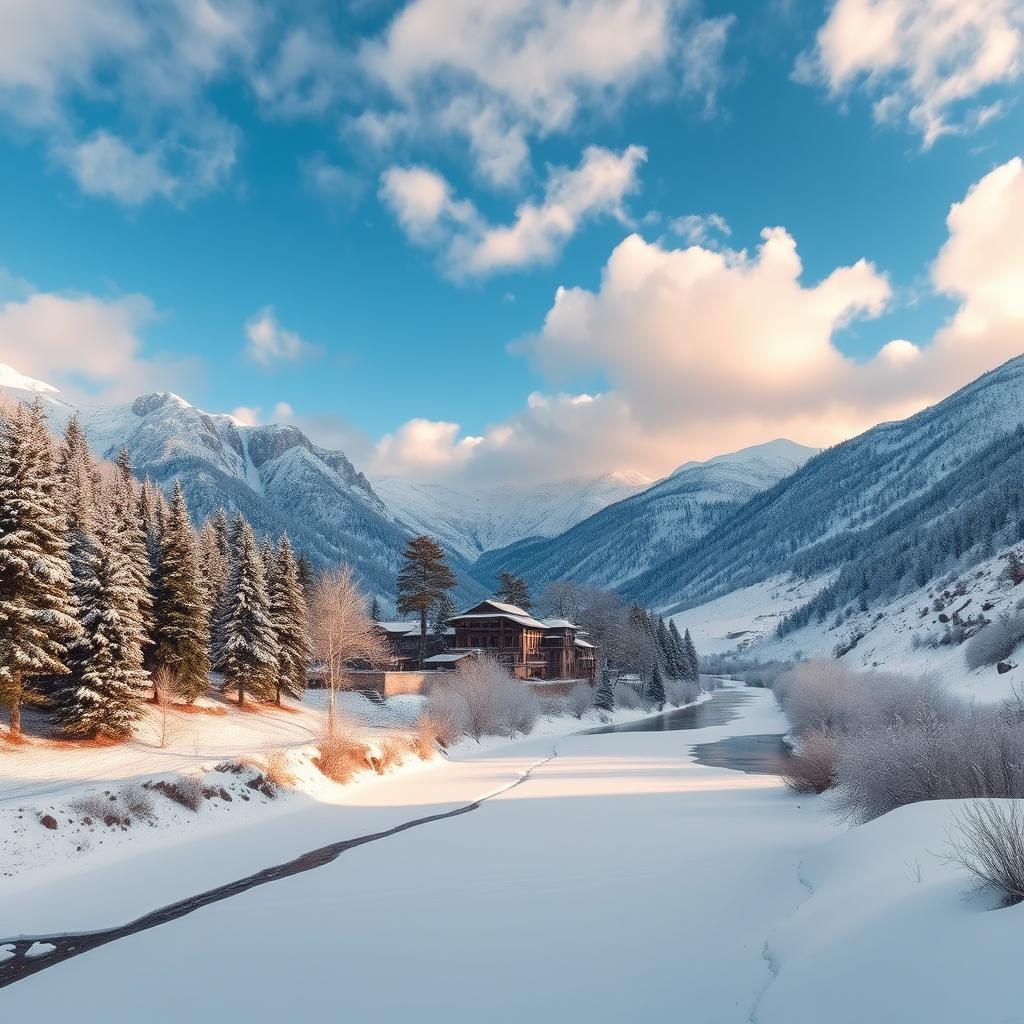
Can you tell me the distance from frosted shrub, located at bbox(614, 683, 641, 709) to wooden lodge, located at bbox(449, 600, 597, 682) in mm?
5904

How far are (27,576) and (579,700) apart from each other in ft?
176

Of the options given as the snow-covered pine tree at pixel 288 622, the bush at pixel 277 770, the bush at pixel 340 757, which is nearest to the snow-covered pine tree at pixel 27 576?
the bush at pixel 277 770

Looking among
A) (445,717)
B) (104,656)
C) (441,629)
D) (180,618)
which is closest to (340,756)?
(104,656)

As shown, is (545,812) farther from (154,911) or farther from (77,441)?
(77,441)

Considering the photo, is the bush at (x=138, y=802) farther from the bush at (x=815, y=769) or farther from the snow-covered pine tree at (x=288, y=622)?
the snow-covered pine tree at (x=288, y=622)

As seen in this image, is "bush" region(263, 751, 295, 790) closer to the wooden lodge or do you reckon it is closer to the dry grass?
the dry grass

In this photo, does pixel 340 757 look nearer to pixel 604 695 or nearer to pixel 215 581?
pixel 215 581

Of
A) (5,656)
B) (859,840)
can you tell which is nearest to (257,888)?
(859,840)

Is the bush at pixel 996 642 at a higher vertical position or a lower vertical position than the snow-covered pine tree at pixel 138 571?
lower

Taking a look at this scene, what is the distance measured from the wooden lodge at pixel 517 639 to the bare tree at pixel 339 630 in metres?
14.8

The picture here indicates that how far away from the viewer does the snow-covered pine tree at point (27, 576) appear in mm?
29125

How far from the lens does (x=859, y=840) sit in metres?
14.0

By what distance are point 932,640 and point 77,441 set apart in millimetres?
87002

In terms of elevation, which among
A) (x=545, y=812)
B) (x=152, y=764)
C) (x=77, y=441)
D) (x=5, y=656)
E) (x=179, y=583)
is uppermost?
(x=77, y=441)
